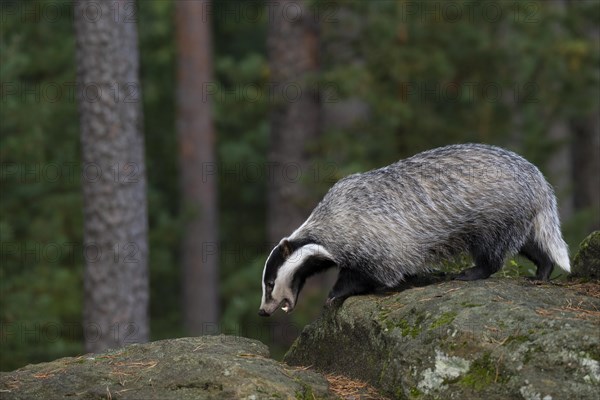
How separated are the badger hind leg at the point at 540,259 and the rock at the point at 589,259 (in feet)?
0.93

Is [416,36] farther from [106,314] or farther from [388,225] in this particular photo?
[388,225]

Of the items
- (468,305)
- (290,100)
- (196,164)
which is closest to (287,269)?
(468,305)

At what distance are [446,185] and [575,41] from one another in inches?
369

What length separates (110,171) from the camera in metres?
10.2

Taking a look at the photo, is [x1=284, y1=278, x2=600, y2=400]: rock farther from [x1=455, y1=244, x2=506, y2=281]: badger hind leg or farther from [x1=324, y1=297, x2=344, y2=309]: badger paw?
[x1=455, y1=244, x2=506, y2=281]: badger hind leg

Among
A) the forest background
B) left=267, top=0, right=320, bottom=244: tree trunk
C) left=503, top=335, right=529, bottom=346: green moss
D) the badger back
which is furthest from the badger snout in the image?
left=267, top=0, right=320, bottom=244: tree trunk

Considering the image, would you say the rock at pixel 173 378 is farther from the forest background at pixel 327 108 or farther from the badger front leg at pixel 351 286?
the forest background at pixel 327 108

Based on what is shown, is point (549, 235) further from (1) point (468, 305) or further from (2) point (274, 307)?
(2) point (274, 307)

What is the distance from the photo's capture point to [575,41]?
15.4 m

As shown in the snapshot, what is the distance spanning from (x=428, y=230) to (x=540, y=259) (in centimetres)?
83

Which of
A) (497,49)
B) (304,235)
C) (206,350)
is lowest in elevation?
(206,350)

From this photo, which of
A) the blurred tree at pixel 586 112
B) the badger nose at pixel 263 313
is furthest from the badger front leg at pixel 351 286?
the blurred tree at pixel 586 112

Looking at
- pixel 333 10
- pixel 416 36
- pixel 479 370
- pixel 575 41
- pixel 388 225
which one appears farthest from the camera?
pixel 575 41

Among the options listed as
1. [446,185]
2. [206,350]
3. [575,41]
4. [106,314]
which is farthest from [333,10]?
[206,350]
